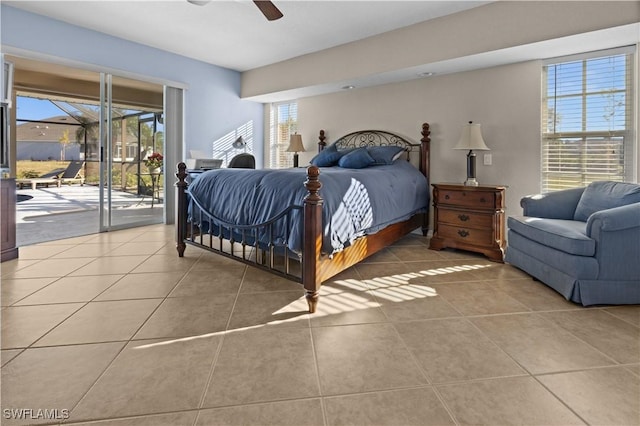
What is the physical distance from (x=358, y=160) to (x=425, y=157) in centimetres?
98

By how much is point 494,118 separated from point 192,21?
371 centimetres

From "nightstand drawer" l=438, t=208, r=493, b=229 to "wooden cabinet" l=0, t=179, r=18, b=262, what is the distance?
4.41 m

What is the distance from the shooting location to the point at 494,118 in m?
3.89

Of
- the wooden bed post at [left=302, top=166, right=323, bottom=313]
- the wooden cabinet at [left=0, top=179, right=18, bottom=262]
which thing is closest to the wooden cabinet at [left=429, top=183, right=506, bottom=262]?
the wooden bed post at [left=302, top=166, right=323, bottom=313]

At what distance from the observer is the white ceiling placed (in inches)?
134

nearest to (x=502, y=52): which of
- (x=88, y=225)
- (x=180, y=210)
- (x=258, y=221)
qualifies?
(x=258, y=221)

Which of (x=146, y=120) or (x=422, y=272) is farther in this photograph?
(x=146, y=120)

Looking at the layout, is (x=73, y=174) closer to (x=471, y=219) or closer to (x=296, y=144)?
(x=296, y=144)

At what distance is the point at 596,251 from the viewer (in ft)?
7.22

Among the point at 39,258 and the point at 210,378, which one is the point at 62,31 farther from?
the point at 210,378

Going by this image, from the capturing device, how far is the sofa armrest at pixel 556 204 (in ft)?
9.55

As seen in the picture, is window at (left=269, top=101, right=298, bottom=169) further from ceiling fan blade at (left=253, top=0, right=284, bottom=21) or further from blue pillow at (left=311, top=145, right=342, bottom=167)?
ceiling fan blade at (left=253, top=0, right=284, bottom=21)

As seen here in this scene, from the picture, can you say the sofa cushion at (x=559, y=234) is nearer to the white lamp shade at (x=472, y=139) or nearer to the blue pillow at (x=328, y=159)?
the white lamp shade at (x=472, y=139)

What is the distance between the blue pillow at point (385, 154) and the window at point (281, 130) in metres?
2.09
